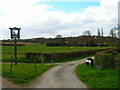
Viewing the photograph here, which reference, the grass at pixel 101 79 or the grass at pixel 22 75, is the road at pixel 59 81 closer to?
the grass at pixel 101 79

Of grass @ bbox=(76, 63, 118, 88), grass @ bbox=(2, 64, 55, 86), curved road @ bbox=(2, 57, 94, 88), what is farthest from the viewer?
grass @ bbox=(2, 64, 55, 86)

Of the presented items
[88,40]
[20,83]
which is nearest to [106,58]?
[20,83]

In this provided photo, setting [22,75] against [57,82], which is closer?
[57,82]

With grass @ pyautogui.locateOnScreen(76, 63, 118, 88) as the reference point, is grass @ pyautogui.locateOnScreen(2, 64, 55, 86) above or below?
below

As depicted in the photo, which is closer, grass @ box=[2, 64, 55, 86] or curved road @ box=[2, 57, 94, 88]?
curved road @ box=[2, 57, 94, 88]

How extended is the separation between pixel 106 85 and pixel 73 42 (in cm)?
7757

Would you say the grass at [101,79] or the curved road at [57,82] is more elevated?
the grass at [101,79]

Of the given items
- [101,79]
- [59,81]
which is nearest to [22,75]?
[59,81]

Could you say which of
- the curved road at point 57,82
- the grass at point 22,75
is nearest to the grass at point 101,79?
the curved road at point 57,82

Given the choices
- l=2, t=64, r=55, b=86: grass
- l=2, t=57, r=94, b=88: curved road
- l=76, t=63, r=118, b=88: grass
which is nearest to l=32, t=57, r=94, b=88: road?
l=2, t=57, r=94, b=88: curved road

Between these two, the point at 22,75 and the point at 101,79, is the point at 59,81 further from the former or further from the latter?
the point at 22,75

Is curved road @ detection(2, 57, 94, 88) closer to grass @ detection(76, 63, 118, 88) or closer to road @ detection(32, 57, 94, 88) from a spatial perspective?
road @ detection(32, 57, 94, 88)

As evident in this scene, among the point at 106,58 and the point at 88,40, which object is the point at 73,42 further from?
the point at 106,58

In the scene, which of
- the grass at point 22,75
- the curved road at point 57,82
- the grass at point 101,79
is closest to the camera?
the grass at point 101,79
